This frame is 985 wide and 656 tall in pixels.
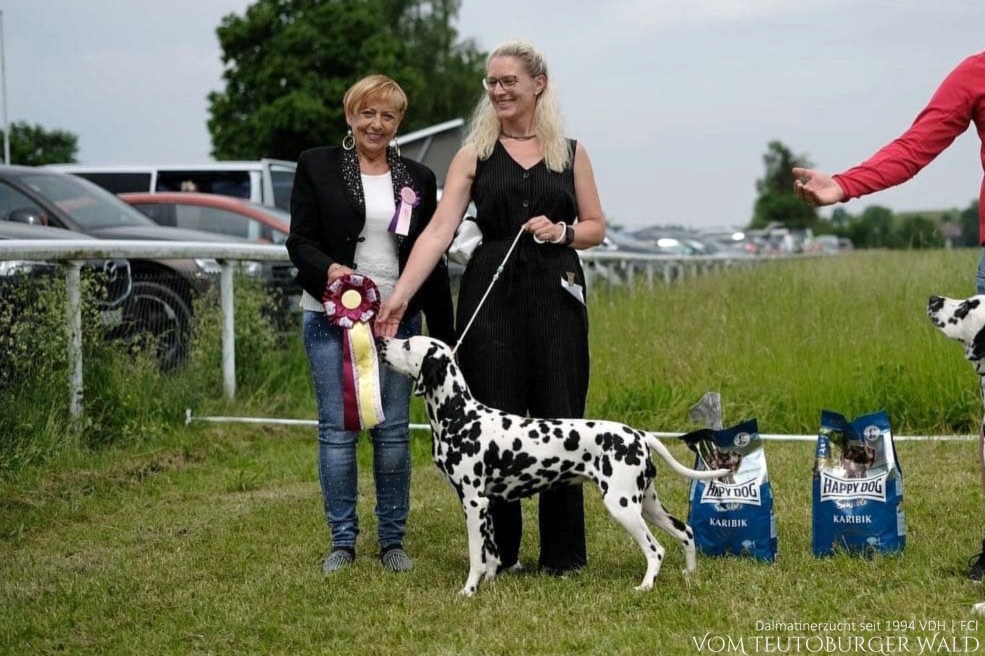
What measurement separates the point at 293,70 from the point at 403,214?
43112mm

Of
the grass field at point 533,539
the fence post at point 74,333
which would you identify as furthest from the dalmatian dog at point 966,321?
the fence post at point 74,333

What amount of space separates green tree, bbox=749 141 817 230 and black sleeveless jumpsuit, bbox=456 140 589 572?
271 ft

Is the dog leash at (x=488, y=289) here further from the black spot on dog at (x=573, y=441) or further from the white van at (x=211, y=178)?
the white van at (x=211, y=178)

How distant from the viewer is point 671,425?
9.98 metres

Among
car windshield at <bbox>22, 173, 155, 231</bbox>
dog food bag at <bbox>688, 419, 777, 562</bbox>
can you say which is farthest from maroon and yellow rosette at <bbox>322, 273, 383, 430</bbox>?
car windshield at <bbox>22, 173, 155, 231</bbox>

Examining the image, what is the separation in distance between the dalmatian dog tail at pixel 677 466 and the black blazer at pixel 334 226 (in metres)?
1.11

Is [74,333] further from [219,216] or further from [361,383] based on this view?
[219,216]

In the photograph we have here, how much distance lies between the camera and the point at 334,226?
19.6 feet

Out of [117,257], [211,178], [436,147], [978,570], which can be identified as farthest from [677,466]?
[436,147]

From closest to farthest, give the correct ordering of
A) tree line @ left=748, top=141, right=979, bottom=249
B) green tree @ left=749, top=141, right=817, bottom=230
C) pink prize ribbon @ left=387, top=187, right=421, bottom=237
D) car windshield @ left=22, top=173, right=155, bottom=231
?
1. pink prize ribbon @ left=387, top=187, right=421, bottom=237
2. car windshield @ left=22, top=173, right=155, bottom=231
3. tree line @ left=748, top=141, right=979, bottom=249
4. green tree @ left=749, top=141, right=817, bottom=230

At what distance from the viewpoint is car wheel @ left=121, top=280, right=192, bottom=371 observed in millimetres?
9273

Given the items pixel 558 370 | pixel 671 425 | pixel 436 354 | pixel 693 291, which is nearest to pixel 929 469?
pixel 671 425

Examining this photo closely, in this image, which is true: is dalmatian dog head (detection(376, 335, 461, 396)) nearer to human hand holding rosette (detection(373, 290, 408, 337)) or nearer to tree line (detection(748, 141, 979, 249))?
human hand holding rosette (detection(373, 290, 408, 337))

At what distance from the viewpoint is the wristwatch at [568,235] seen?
579 cm
